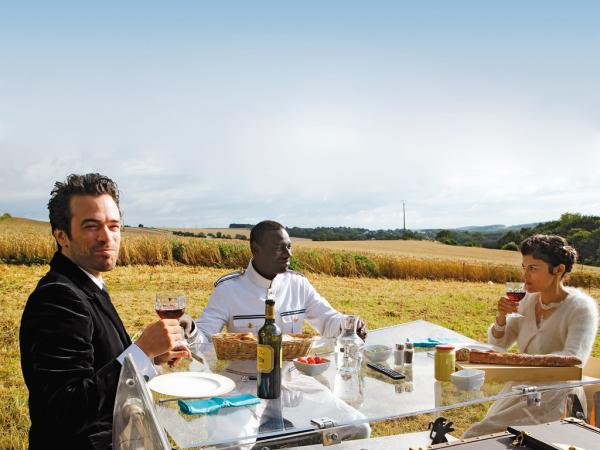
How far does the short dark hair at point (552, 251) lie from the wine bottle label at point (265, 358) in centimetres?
224

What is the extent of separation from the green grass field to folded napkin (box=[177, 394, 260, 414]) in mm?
5163

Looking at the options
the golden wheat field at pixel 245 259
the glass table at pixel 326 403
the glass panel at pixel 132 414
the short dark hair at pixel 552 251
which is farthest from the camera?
the golden wheat field at pixel 245 259

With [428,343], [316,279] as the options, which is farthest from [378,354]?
[316,279]

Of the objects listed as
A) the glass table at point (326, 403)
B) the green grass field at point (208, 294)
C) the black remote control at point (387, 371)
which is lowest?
the green grass field at point (208, 294)

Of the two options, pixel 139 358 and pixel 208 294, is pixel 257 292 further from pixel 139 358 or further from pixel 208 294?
pixel 208 294

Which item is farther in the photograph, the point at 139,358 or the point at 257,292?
the point at 257,292

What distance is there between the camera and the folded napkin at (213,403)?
106 inches

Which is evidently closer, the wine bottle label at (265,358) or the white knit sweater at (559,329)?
the wine bottle label at (265,358)

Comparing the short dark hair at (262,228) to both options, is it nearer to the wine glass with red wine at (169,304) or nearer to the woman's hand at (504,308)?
the wine glass with red wine at (169,304)

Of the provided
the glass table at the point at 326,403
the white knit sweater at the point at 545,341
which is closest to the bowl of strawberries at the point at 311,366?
the glass table at the point at 326,403

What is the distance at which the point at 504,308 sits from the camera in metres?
4.45

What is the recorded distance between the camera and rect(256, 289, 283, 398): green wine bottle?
9.43ft

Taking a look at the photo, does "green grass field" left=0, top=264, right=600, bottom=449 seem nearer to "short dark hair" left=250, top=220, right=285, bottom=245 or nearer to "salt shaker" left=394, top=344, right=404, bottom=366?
"short dark hair" left=250, top=220, right=285, bottom=245

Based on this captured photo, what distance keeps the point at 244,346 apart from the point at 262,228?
144cm
